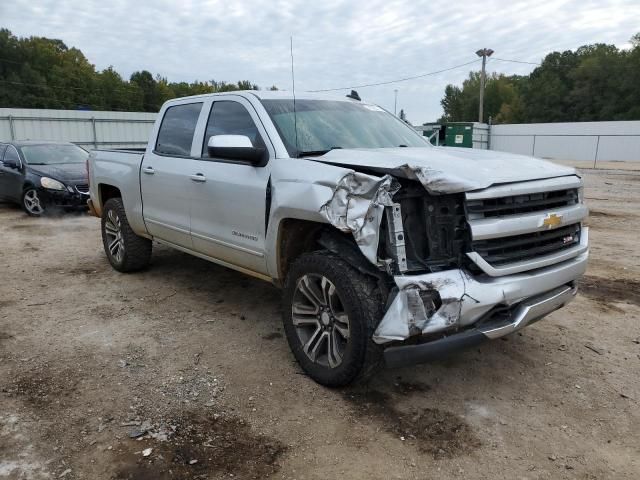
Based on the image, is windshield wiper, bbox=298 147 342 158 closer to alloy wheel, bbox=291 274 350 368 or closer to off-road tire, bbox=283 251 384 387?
off-road tire, bbox=283 251 384 387

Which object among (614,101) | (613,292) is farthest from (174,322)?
(614,101)

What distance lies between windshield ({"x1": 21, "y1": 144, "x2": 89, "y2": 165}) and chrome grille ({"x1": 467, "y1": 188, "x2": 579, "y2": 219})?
10.8m

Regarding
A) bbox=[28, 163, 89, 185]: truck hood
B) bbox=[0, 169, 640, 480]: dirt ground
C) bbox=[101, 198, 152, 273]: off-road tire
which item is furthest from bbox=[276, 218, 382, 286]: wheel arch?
bbox=[28, 163, 89, 185]: truck hood

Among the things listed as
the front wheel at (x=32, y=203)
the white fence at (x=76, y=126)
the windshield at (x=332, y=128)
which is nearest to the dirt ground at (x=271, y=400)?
the windshield at (x=332, y=128)

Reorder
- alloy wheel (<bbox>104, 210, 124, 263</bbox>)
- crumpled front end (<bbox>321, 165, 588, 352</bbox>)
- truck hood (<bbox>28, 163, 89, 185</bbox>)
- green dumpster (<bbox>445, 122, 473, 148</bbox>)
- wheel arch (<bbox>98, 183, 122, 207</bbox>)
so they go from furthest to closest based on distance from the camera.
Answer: green dumpster (<bbox>445, 122, 473, 148</bbox>) < truck hood (<bbox>28, 163, 89, 185</bbox>) < wheel arch (<bbox>98, 183, 122, 207</bbox>) < alloy wheel (<bbox>104, 210, 124, 263</bbox>) < crumpled front end (<bbox>321, 165, 588, 352</bbox>)

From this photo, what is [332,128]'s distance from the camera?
425 centimetres

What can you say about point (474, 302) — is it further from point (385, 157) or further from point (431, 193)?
point (385, 157)

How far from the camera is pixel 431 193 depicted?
2.95m

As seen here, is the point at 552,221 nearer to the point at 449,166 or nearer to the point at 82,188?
the point at 449,166

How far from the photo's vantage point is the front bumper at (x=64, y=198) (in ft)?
34.7

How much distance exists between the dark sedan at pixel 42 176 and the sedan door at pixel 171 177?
5378 mm

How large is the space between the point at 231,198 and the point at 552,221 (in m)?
2.37

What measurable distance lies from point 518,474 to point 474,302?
0.91m

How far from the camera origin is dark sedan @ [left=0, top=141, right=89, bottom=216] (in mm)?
10602
